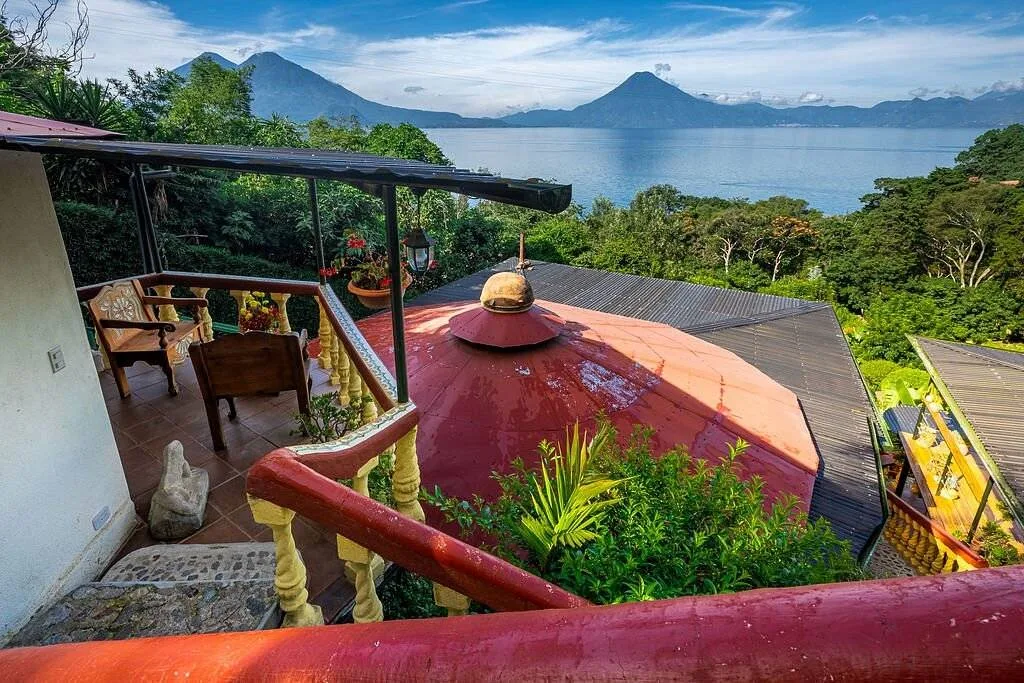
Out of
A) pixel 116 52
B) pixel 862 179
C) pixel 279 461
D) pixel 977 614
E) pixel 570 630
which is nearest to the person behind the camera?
pixel 977 614

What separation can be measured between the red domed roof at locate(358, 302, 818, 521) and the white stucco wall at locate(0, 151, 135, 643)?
5.71ft

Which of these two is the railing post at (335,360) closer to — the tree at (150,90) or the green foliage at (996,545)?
the green foliage at (996,545)

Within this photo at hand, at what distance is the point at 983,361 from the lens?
10.8 metres

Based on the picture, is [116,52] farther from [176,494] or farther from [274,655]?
[274,655]

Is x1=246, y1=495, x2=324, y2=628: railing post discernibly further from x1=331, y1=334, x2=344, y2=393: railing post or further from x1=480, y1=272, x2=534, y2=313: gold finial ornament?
x1=480, y1=272, x2=534, y2=313: gold finial ornament

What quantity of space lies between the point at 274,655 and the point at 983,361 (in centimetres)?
1412

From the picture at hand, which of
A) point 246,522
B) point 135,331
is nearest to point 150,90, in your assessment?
point 135,331

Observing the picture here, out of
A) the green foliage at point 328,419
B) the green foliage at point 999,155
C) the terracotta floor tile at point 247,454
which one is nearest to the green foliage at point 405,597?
the green foliage at point 328,419

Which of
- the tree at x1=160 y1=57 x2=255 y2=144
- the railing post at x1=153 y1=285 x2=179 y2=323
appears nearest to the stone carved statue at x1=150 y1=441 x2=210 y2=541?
the railing post at x1=153 y1=285 x2=179 y2=323

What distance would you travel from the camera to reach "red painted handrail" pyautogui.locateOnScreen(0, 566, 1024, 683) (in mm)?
398

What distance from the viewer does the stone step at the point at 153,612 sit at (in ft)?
7.09

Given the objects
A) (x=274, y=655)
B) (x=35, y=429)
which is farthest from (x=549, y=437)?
(x=274, y=655)

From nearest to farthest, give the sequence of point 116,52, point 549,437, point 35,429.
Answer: point 35,429 → point 549,437 → point 116,52

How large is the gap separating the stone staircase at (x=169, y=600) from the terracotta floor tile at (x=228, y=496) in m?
0.44
